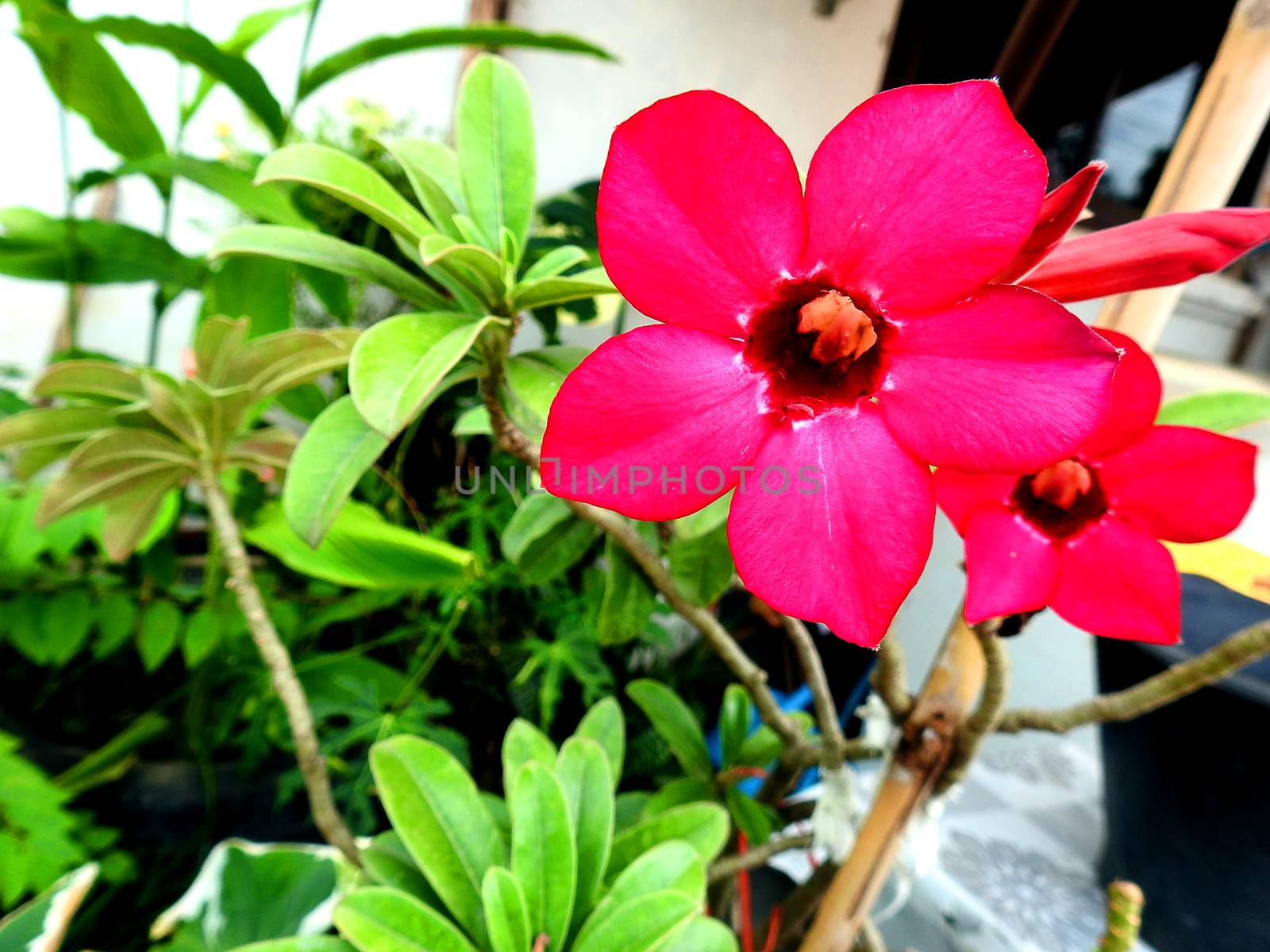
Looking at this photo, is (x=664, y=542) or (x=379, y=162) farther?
(x=379, y=162)

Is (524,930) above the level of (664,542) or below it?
below

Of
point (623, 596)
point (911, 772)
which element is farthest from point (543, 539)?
point (911, 772)

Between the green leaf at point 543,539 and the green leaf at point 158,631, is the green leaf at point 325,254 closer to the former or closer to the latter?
the green leaf at point 543,539

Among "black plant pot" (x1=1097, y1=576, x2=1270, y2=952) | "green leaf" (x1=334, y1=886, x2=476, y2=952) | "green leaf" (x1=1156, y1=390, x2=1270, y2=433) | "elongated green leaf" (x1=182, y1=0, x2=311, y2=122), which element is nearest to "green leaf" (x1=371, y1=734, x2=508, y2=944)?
"green leaf" (x1=334, y1=886, x2=476, y2=952)

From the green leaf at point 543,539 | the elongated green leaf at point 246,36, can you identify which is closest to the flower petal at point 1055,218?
the green leaf at point 543,539

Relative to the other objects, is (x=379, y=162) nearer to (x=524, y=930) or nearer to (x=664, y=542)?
(x=664, y=542)

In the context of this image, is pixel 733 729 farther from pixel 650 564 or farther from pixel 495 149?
pixel 495 149

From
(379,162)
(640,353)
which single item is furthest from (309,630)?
(640,353)

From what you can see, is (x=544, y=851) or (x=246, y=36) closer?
(x=544, y=851)
